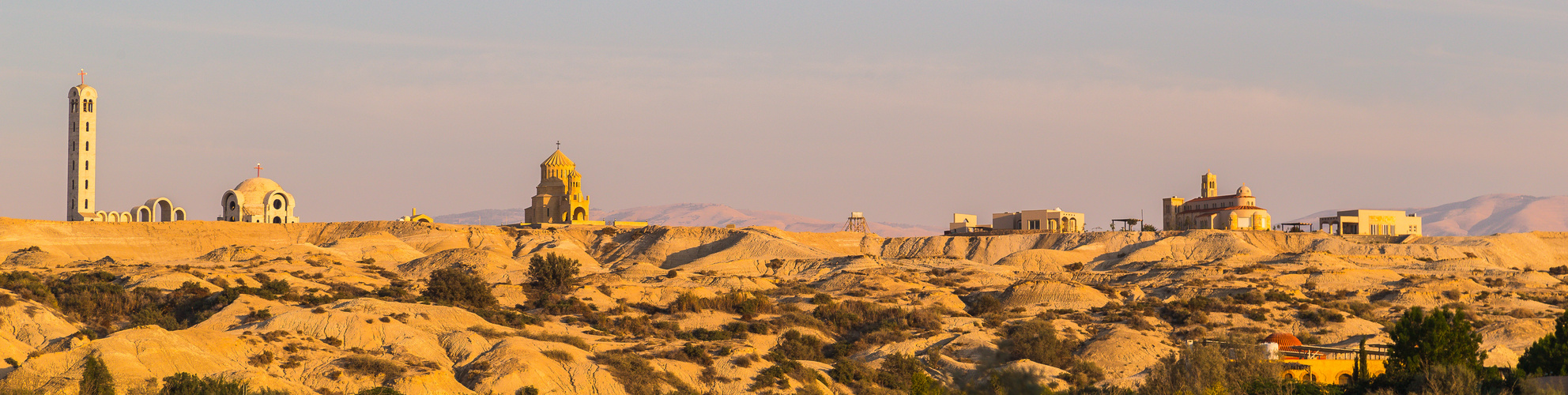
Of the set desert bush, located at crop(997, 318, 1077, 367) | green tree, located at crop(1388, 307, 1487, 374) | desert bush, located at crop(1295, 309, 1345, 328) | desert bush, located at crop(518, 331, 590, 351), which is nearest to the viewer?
green tree, located at crop(1388, 307, 1487, 374)

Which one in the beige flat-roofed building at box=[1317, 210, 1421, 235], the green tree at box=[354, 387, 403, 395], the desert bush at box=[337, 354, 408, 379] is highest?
the beige flat-roofed building at box=[1317, 210, 1421, 235]

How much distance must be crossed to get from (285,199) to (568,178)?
906 inches

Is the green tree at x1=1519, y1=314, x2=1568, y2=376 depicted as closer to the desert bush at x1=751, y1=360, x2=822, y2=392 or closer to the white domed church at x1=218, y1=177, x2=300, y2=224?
the desert bush at x1=751, y1=360, x2=822, y2=392

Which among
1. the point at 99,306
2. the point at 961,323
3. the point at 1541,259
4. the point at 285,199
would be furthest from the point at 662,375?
the point at 1541,259

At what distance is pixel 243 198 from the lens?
101875 millimetres

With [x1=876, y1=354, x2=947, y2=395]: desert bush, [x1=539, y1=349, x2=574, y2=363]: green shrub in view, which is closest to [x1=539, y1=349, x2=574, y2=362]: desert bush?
[x1=539, y1=349, x2=574, y2=363]: green shrub

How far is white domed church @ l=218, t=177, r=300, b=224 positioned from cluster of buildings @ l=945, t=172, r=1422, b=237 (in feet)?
179

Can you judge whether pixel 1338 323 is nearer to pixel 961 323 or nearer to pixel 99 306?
pixel 961 323

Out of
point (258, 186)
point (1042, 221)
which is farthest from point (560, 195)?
point (1042, 221)

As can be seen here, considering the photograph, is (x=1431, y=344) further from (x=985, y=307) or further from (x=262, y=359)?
(x=262, y=359)

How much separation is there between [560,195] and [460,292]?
182ft

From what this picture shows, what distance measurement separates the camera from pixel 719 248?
333 ft

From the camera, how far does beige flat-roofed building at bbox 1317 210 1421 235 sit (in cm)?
10894

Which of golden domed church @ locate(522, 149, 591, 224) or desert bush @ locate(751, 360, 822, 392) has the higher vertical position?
golden domed church @ locate(522, 149, 591, 224)
